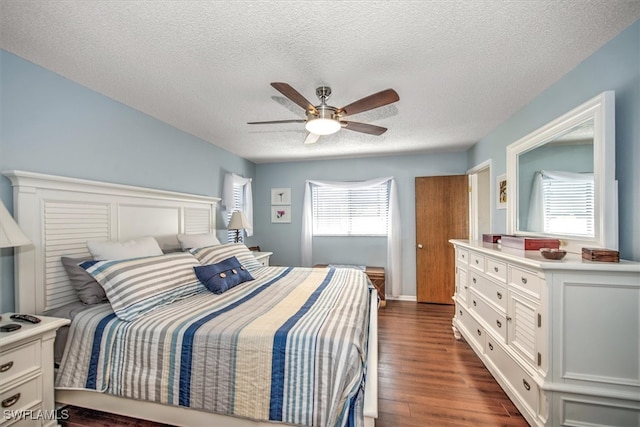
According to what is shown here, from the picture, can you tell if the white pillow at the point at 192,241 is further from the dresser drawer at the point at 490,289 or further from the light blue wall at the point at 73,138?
the dresser drawer at the point at 490,289

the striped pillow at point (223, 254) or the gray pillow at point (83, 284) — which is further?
the striped pillow at point (223, 254)

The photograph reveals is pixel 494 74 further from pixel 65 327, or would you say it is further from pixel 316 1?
pixel 65 327

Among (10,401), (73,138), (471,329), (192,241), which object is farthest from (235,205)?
(471,329)

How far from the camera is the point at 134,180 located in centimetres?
259

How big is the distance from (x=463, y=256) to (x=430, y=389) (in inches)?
55.8

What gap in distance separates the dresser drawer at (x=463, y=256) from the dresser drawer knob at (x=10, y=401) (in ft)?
11.4

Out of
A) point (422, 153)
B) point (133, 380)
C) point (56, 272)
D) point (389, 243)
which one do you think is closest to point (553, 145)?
point (422, 153)

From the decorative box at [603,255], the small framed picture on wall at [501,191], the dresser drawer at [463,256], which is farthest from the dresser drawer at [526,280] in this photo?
the small framed picture on wall at [501,191]

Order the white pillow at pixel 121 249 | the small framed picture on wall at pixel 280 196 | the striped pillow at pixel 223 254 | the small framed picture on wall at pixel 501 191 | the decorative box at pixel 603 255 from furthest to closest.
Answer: the small framed picture on wall at pixel 280 196 < the small framed picture on wall at pixel 501 191 < the striped pillow at pixel 223 254 < the white pillow at pixel 121 249 < the decorative box at pixel 603 255

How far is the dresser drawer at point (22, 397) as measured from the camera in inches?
53.0

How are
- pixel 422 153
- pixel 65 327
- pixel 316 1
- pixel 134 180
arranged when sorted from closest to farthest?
1. pixel 316 1
2. pixel 65 327
3. pixel 134 180
4. pixel 422 153

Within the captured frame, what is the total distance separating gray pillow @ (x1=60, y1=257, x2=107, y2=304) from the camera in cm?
187

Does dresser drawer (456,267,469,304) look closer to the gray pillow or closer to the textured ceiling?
the textured ceiling

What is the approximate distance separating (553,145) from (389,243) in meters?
2.72
